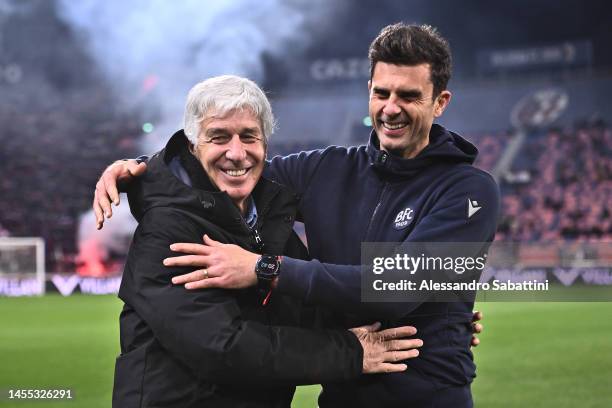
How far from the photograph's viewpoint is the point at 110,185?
130 inches

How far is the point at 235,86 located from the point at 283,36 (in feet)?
120

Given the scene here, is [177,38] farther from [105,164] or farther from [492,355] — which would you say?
[492,355]

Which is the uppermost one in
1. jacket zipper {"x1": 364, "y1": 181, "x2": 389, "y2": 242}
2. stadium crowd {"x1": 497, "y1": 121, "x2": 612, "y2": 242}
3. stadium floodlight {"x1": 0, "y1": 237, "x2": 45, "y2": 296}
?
stadium crowd {"x1": 497, "y1": 121, "x2": 612, "y2": 242}

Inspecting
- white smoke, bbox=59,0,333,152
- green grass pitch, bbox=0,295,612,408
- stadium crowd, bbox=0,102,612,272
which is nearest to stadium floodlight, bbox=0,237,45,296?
green grass pitch, bbox=0,295,612,408

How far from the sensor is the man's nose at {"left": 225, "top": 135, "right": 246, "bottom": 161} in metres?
3.00

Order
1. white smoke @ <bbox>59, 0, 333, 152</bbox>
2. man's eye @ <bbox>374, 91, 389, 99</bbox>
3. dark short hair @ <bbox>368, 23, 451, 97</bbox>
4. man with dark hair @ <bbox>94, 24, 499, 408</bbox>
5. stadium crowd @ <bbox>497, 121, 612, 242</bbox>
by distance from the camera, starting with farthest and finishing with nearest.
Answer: white smoke @ <bbox>59, 0, 333, 152</bbox> → stadium crowd @ <bbox>497, 121, 612, 242</bbox> → man's eye @ <bbox>374, 91, 389, 99</bbox> → dark short hair @ <bbox>368, 23, 451, 97</bbox> → man with dark hair @ <bbox>94, 24, 499, 408</bbox>

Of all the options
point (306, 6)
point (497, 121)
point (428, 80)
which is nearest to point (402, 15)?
point (306, 6)

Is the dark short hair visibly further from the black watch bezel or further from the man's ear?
the black watch bezel

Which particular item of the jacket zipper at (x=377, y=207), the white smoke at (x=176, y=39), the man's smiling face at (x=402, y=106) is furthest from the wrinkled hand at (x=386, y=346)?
the white smoke at (x=176, y=39)

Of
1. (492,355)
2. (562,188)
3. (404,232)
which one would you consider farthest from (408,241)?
(562,188)

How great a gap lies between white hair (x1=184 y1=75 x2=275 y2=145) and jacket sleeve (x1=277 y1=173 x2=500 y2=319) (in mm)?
571

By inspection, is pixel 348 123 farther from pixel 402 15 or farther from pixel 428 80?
pixel 428 80

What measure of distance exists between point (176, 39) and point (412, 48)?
3625cm

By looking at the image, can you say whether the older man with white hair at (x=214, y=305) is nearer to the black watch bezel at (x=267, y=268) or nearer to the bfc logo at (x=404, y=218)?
the black watch bezel at (x=267, y=268)
